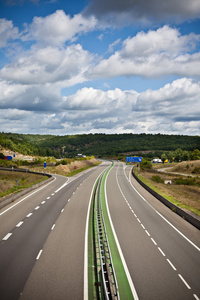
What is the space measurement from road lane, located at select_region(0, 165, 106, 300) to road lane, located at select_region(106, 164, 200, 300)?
598cm

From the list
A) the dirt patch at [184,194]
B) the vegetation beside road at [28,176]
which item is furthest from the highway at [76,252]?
the vegetation beside road at [28,176]

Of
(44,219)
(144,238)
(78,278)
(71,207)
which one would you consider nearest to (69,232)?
(44,219)

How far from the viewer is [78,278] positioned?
12953 mm

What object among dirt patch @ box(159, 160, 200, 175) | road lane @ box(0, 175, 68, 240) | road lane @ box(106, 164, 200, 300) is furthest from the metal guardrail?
dirt patch @ box(159, 160, 200, 175)

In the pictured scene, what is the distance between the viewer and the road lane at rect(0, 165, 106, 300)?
40.8 feet

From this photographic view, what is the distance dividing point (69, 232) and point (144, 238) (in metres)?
6.26

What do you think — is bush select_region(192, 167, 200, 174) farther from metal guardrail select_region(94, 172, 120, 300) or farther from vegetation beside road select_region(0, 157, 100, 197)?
metal guardrail select_region(94, 172, 120, 300)

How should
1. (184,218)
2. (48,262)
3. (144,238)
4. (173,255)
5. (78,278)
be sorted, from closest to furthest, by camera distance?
(78,278), (48,262), (173,255), (144,238), (184,218)

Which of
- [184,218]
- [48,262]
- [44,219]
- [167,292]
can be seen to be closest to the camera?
[167,292]

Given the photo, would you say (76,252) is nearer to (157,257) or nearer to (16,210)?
(157,257)

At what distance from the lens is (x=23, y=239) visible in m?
18.4

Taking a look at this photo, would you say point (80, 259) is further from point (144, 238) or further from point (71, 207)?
point (71, 207)

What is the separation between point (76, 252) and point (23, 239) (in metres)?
4.62

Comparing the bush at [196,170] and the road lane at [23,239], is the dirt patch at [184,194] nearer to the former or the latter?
the road lane at [23,239]
